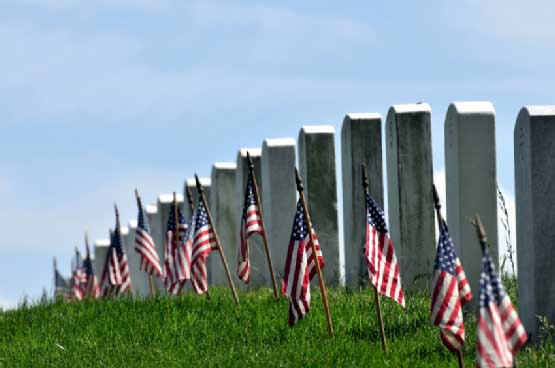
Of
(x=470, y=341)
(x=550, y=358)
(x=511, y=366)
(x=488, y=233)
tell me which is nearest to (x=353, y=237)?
(x=488, y=233)

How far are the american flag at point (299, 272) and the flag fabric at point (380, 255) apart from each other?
96cm

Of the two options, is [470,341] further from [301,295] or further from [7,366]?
[7,366]

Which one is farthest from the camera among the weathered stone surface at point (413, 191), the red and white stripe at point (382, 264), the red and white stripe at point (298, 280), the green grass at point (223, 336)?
the weathered stone surface at point (413, 191)

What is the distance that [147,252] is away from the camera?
62.2 feet

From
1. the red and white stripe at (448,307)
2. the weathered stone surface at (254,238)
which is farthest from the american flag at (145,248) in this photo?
the red and white stripe at (448,307)

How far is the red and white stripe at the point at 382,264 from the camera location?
39.5 feet

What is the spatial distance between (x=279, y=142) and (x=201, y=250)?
329 centimetres

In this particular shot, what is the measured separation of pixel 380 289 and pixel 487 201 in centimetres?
215

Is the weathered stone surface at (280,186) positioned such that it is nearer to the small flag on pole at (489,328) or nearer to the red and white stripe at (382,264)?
the red and white stripe at (382,264)

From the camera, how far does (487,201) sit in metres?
13.7

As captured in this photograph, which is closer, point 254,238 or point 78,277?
point 254,238

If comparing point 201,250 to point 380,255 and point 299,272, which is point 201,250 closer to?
point 299,272

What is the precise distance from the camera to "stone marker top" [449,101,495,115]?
1376 cm

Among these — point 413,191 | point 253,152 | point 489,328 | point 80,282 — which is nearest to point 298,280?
point 413,191
